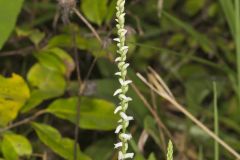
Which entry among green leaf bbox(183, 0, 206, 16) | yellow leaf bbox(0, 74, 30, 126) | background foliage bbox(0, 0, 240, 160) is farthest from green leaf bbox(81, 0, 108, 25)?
green leaf bbox(183, 0, 206, 16)

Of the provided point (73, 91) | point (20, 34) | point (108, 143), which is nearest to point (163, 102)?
point (108, 143)

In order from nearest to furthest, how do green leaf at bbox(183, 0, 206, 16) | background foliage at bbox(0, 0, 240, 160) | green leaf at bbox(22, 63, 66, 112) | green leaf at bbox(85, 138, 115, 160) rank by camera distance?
1. background foliage at bbox(0, 0, 240, 160)
2. green leaf at bbox(22, 63, 66, 112)
3. green leaf at bbox(85, 138, 115, 160)
4. green leaf at bbox(183, 0, 206, 16)

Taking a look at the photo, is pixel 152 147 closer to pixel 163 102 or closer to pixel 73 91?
pixel 163 102

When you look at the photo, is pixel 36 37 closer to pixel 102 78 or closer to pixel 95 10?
pixel 95 10

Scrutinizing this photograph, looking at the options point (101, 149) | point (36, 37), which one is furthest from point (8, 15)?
point (101, 149)

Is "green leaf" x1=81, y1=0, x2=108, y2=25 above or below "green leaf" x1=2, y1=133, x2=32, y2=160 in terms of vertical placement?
above

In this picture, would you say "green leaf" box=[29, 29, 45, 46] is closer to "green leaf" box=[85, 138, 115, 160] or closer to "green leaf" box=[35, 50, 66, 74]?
"green leaf" box=[35, 50, 66, 74]

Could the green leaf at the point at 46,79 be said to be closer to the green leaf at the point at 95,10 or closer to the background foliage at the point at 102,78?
the background foliage at the point at 102,78
